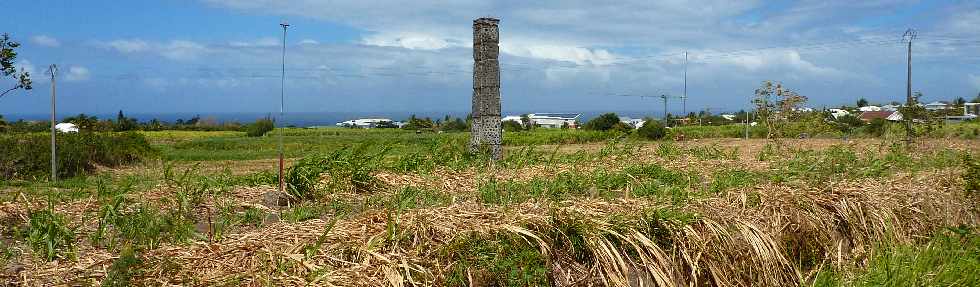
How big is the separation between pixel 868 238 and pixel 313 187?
429 cm

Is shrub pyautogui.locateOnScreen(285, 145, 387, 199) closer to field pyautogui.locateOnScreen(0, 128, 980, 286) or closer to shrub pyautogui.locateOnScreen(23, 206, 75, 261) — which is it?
field pyautogui.locateOnScreen(0, 128, 980, 286)

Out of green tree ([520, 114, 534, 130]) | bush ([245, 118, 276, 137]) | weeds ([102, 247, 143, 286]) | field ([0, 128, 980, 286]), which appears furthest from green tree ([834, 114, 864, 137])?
weeds ([102, 247, 143, 286])

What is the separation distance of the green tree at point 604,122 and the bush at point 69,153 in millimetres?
15555

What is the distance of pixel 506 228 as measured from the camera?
14.8ft

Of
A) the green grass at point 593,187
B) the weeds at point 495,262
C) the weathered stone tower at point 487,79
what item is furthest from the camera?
the weathered stone tower at point 487,79

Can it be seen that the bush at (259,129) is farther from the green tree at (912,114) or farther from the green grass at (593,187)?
the green grass at (593,187)

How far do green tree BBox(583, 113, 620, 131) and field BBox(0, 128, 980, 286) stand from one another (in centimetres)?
1898

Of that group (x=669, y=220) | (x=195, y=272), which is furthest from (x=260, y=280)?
(x=669, y=220)

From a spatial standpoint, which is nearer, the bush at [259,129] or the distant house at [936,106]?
the distant house at [936,106]

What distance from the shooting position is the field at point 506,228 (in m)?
4.04

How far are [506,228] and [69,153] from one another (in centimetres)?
1057

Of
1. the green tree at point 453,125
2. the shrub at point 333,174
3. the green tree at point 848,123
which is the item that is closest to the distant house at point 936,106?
the green tree at point 848,123

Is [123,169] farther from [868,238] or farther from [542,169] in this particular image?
[868,238]

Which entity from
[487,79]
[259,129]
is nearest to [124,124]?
[259,129]
